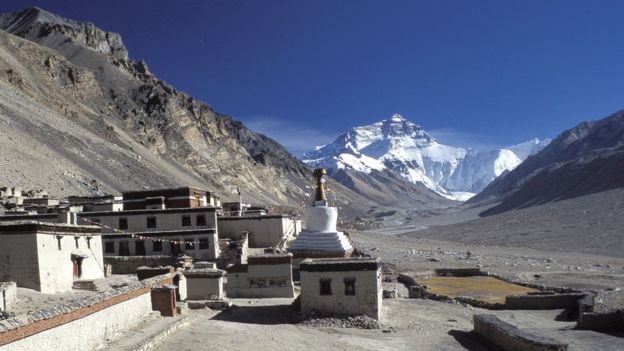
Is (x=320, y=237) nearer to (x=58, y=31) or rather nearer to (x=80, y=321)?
(x=80, y=321)

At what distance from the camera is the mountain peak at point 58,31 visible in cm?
13950

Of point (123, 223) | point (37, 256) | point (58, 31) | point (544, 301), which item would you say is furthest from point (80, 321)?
point (58, 31)

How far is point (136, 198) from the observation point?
38.8m

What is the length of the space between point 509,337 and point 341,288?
256 inches

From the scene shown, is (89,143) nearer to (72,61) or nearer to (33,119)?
(33,119)

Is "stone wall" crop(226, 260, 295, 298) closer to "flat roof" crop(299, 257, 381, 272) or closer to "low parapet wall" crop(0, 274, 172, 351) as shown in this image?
"flat roof" crop(299, 257, 381, 272)

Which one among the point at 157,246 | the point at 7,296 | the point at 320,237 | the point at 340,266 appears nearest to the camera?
the point at 7,296

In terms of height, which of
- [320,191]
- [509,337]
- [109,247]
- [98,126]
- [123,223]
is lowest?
[509,337]

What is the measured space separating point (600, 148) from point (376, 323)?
188 m

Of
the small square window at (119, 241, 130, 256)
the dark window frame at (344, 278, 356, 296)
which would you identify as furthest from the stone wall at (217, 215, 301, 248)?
the dark window frame at (344, 278, 356, 296)

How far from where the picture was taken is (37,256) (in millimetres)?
18828

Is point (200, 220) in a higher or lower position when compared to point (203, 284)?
higher

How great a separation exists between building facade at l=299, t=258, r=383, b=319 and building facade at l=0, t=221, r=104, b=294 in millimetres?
8685

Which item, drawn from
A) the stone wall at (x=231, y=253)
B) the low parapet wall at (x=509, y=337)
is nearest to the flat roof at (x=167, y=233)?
the stone wall at (x=231, y=253)
